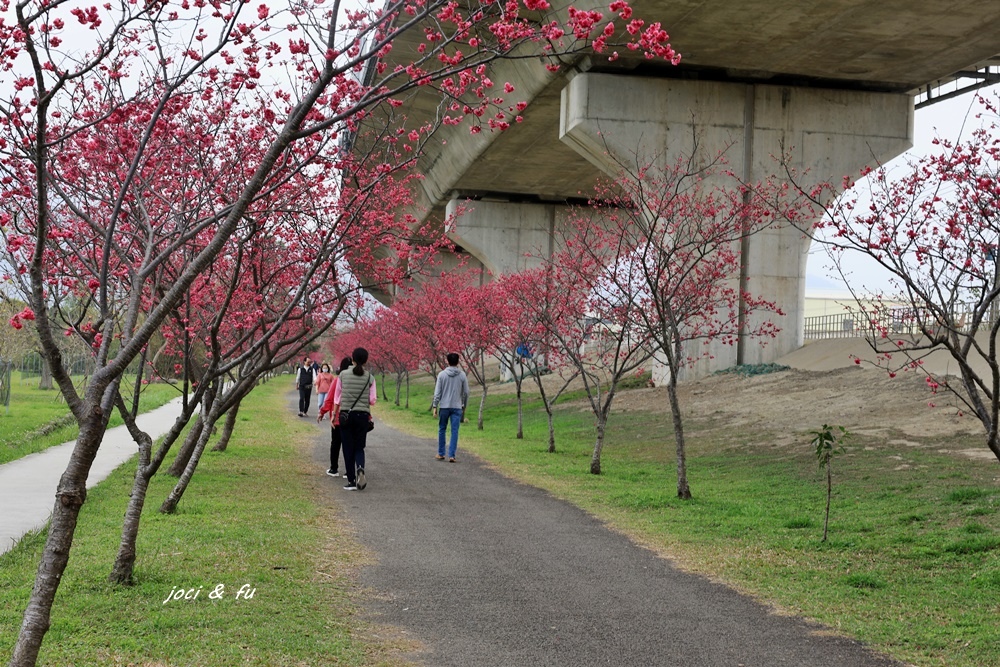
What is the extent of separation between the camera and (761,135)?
25.0 metres

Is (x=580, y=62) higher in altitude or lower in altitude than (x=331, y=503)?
higher

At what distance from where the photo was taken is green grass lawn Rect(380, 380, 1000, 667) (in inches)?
267

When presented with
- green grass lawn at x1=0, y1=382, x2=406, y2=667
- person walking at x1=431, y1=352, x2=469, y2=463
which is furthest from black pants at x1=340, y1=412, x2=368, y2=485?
person walking at x1=431, y1=352, x2=469, y2=463

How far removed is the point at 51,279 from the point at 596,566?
17.6 ft

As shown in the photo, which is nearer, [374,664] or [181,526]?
[374,664]

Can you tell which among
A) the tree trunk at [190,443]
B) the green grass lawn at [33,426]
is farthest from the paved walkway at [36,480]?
the tree trunk at [190,443]

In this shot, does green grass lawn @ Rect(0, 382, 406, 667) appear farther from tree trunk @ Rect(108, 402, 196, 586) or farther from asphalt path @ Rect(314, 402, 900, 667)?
asphalt path @ Rect(314, 402, 900, 667)

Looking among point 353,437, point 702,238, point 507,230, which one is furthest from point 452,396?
point 507,230

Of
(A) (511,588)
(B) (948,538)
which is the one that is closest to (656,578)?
(A) (511,588)

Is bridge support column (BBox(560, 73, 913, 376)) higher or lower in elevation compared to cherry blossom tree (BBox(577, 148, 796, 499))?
higher

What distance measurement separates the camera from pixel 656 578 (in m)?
7.96

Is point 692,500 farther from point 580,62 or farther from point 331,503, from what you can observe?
point 580,62

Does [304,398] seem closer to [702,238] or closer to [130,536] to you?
[702,238]

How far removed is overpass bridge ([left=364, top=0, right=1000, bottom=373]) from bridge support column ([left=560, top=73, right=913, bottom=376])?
0.09 feet
